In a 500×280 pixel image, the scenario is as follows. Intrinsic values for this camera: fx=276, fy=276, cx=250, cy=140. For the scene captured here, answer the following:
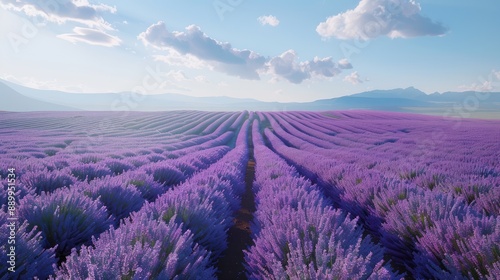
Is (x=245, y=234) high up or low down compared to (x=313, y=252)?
down

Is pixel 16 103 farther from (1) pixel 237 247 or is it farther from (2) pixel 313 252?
(2) pixel 313 252

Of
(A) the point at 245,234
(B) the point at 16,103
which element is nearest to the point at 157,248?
(A) the point at 245,234

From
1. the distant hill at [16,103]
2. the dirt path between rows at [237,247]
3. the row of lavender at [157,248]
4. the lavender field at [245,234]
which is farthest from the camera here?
the distant hill at [16,103]

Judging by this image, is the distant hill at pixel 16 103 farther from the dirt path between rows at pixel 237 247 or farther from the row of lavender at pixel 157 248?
the row of lavender at pixel 157 248

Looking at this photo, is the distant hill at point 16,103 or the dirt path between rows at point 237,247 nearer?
the dirt path between rows at point 237,247

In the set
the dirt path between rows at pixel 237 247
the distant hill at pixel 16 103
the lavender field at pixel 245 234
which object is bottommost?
the dirt path between rows at pixel 237 247

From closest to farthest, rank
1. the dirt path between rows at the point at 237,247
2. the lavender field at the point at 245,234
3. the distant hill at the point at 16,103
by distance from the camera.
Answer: the lavender field at the point at 245,234, the dirt path between rows at the point at 237,247, the distant hill at the point at 16,103

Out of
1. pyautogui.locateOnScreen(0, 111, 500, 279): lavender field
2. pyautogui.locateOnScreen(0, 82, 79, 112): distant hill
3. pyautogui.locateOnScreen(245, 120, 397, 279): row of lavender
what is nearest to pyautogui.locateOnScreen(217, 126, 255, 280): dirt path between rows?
pyautogui.locateOnScreen(0, 111, 500, 279): lavender field

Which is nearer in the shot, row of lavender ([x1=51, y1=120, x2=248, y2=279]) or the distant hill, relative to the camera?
row of lavender ([x1=51, y1=120, x2=248, y2=279])

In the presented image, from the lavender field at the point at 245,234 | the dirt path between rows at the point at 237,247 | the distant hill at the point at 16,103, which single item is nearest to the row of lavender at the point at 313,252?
the lavender field at the point at 245,234

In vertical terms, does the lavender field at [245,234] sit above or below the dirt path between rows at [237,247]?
above

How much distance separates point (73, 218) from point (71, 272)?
1506 mm

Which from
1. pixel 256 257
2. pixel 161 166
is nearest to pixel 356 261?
pixel 256 257

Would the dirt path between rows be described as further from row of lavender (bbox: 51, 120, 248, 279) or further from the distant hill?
the distant hill
